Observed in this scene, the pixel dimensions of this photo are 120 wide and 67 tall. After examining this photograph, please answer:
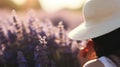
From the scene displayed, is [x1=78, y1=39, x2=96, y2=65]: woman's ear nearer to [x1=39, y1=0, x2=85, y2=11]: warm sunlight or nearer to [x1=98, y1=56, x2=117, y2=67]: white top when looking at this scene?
[x1=98, y1=56, x2=117, y2=67]: white top

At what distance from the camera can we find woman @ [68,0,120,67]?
1267mm

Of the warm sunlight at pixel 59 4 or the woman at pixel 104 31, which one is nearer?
the woman at pixel 104 31

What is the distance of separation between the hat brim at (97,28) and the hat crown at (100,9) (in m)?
0.02

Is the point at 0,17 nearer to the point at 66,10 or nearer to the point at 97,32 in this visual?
the point at 66,10

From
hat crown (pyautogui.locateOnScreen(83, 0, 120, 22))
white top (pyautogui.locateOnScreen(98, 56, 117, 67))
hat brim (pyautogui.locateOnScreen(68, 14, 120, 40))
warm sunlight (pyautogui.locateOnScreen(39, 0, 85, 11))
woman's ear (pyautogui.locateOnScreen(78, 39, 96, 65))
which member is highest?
warm sunlight (pyautogui.locateOnScreen(39, 0, 85, 11))

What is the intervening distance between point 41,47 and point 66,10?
30 cm

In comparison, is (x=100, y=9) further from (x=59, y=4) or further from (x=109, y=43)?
(x=59, y=4)

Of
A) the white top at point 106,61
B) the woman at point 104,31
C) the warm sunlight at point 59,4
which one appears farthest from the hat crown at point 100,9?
the warm sunlight at point 59,4

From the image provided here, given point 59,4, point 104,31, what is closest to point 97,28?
point 104,31

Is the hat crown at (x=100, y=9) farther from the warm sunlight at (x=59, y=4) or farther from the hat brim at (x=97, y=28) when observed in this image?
the warm sunlight at (x=59, y=4)

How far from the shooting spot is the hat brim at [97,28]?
4.09 feet

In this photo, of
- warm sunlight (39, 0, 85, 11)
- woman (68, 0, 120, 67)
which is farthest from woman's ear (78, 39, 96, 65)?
warm sunlight (39, 0, 85, 11)

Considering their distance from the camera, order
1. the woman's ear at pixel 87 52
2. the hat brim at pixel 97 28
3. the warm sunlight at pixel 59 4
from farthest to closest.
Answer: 1. the warm sunlight at pixel 59 4
2. the woman's ear at pixel 87 52
3. the hat brim at pixel 97 28

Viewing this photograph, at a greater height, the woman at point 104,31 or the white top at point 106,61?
the woman at point 104,31
